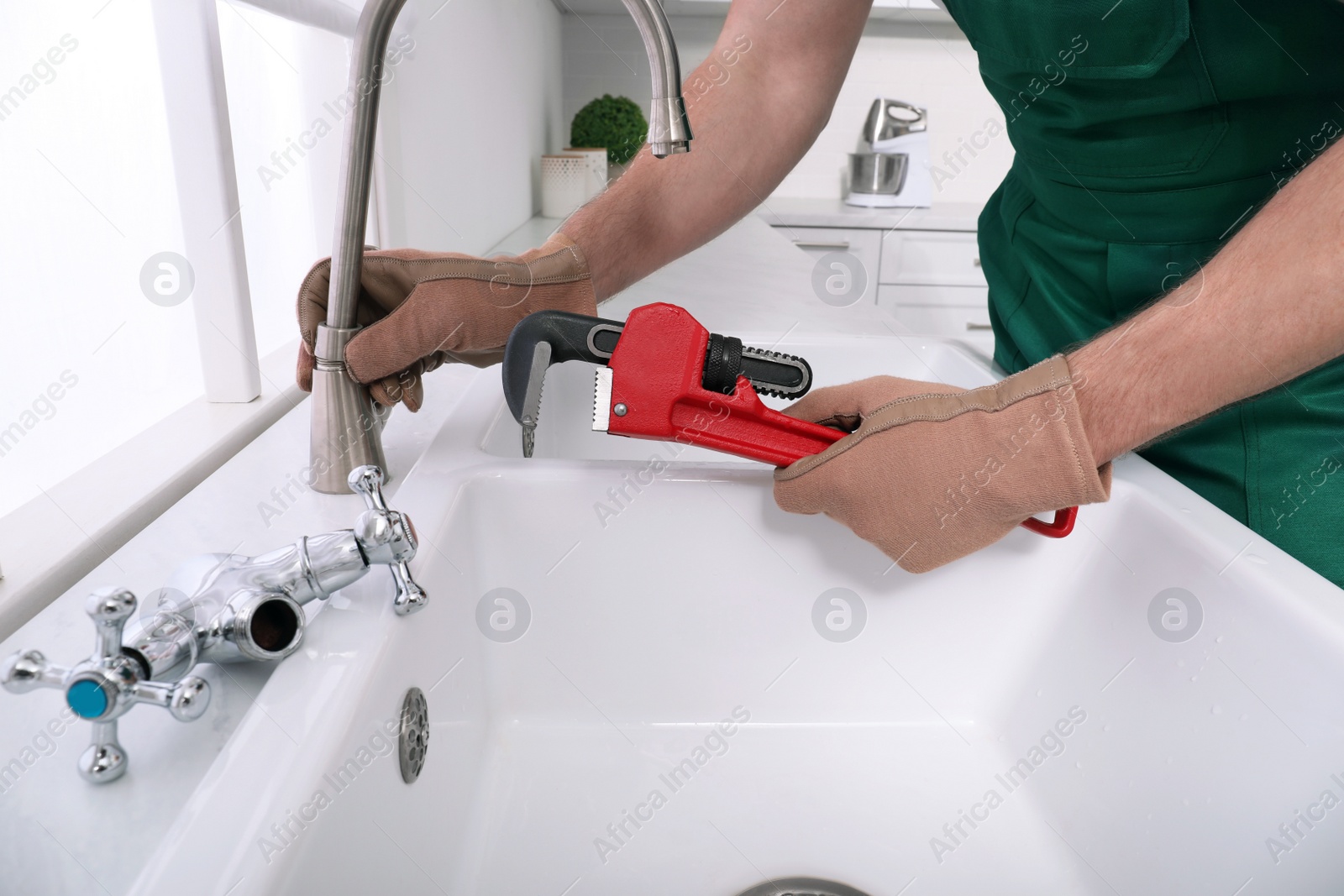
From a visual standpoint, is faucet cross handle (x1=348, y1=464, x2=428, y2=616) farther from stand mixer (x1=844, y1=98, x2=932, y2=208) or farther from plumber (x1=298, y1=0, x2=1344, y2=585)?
stand mixer (x1=844, y1=98, x2=932, y2=208)

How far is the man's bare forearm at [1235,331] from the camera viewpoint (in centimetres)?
46

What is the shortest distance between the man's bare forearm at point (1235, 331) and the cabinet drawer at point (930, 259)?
8.73ft

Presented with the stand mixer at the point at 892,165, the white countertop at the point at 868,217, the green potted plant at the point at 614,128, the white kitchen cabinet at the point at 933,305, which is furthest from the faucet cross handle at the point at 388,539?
the stand mixer at the point at 892,165

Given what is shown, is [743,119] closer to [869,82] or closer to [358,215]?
[358,215]

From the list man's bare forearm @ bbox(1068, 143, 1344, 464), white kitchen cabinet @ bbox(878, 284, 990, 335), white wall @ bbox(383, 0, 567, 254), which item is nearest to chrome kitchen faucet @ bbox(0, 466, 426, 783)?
man's bare forearm @ bbox(1068, 143, 1344, 464)

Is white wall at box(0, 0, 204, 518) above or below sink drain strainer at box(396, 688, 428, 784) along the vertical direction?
above

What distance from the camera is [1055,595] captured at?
63 centimetres

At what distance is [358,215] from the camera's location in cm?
54

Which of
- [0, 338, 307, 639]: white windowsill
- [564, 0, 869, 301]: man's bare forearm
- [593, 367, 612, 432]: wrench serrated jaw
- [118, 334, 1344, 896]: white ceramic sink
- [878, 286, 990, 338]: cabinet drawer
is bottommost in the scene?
[878, 286, 990, 338]: cabinet drawer

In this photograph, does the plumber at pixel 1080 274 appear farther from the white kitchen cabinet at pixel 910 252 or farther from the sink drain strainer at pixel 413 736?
the white kitchen cabinet at pixel 910 252

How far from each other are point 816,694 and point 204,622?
45 cm

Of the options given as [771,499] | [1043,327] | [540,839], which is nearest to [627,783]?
[540,839]

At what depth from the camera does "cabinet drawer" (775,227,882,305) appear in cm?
303

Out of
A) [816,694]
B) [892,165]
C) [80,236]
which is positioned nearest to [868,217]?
[892,165]
